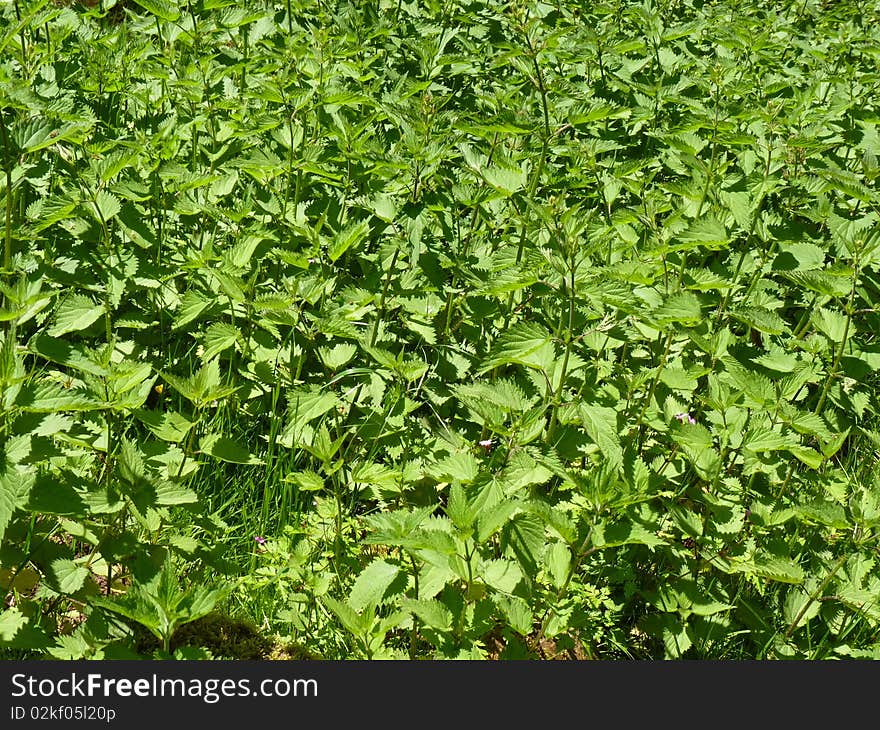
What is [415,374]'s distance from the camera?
8.52ft

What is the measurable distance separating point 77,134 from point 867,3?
5651 millimetres

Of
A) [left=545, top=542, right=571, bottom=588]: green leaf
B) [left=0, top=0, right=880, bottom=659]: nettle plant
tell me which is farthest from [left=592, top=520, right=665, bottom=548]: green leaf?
[left=545, top=542, right=571, bottom=588]: green leaf

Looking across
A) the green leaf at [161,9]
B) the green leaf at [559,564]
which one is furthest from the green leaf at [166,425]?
the green leaf at [161,9]

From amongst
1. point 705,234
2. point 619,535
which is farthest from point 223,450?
point 705,234

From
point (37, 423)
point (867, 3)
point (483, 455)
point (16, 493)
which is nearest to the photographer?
point (16, 493)

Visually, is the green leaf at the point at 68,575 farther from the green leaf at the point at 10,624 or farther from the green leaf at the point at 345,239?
the green leaf at the point at 345,239

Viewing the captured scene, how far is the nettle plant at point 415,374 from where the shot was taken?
2154mm

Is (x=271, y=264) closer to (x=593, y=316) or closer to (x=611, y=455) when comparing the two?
(x=593, y=316)

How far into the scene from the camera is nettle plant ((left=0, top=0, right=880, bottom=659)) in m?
2.15

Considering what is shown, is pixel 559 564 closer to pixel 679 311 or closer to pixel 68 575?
pixel 679 311

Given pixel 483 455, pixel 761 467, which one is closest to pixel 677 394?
pixel 761 467

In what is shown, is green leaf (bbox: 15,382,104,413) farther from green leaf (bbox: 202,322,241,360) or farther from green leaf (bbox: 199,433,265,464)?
green leaf (bbox: 202,322,241,360)

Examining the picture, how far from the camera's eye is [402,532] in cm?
→ 205

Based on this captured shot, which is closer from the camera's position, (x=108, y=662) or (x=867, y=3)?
(x=108, y=662)
